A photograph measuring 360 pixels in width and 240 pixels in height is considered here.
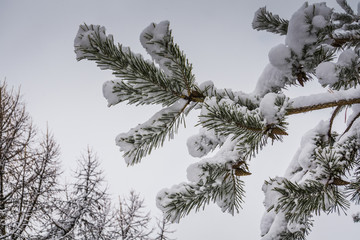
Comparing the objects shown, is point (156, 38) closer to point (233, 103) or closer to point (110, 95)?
point (110, 95)

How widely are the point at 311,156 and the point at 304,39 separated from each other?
2.81 feet

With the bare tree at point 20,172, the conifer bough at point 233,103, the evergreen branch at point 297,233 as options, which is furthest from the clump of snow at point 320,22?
the bare tree at point 20,172

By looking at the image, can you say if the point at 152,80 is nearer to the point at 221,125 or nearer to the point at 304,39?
the point at 221,125

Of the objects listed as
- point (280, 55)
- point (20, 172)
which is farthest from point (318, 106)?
point (20, 172)

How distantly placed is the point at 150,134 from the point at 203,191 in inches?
18.2

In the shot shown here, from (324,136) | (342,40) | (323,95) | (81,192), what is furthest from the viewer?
(81,192)

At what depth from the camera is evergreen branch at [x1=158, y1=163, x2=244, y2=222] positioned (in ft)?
3.94

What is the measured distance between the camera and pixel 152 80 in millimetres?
1027

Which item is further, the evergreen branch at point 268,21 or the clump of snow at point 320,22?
the evergreen branch at point 268,21

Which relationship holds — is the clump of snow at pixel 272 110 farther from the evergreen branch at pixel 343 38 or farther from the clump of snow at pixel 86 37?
the evergreen branch at pixel 343 38

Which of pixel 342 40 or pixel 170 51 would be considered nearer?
pixel 170 51

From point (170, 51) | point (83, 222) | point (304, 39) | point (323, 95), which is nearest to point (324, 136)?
point (323, 95)

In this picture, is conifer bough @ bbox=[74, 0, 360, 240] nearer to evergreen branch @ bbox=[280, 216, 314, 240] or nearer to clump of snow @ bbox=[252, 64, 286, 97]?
clump of snow @ bbox=[252, 64, 286, 97]

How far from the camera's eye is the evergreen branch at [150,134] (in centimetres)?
107
